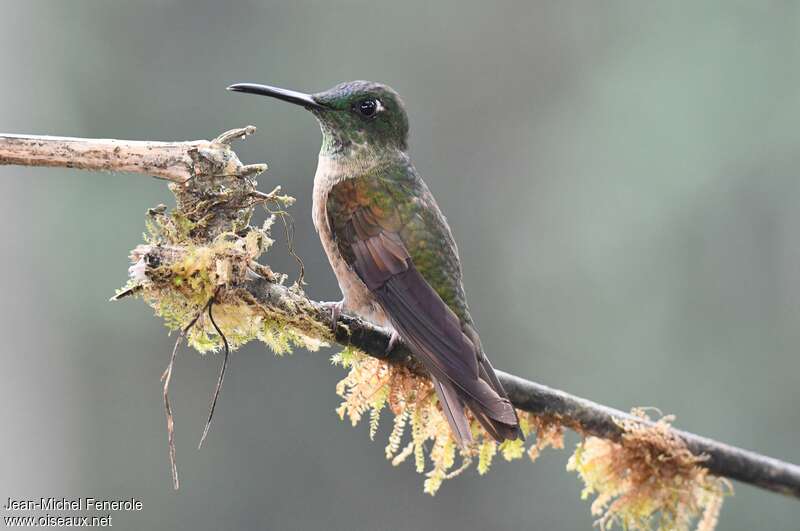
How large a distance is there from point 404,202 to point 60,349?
27.6 feet

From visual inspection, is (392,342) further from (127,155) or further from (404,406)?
(127,155)

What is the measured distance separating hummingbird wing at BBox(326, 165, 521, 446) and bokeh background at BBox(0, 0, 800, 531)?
734 centimetres

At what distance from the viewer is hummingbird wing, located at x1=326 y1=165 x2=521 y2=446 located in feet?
11.6

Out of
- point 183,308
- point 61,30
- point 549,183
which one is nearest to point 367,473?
point 549,183

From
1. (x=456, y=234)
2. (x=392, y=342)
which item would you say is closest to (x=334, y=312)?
(x=392, y=342)

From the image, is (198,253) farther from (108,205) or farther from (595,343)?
(595,343)

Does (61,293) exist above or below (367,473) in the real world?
above

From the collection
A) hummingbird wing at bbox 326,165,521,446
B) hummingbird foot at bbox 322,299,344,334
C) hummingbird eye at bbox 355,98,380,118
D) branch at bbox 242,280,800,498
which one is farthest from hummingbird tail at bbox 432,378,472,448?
hummingbird eye at bbox 355,98,380,118

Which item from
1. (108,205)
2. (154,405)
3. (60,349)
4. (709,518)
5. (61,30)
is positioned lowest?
(154,405)

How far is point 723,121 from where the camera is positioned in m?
14.3

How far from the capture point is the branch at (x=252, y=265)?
10.2 feet

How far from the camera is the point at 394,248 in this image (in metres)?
4.21

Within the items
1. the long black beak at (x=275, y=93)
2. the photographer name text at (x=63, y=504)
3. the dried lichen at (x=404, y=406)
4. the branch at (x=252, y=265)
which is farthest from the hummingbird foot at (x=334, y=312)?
the photographer name text at (x=63, y=504)

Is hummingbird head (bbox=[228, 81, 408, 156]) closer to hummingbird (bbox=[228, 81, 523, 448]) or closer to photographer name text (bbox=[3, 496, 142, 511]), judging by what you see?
hummingbird (bbox=[228, 81, 523, 448])
